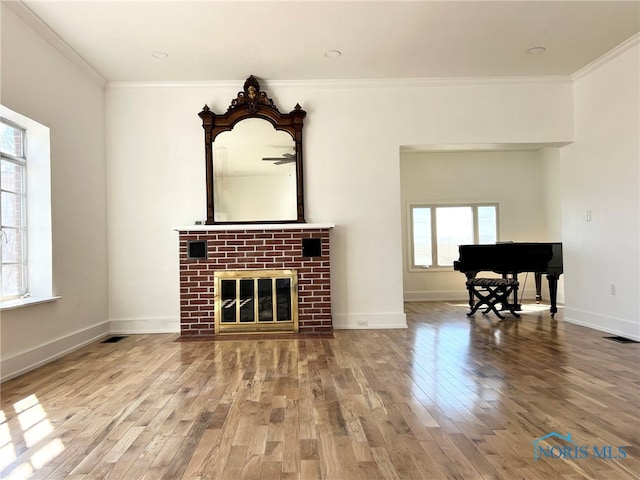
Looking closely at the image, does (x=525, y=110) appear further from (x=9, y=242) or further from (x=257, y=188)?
(x=9, y=242)

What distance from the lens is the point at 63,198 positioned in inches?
157

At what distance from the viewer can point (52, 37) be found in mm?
3795

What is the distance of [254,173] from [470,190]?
14.4ft

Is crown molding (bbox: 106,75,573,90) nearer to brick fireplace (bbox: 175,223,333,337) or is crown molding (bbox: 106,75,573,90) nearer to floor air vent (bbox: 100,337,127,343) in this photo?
brick fireplace (bbox: 175,223,333,337)

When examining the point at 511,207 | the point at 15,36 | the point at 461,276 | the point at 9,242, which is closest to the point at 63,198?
the point at 9,242

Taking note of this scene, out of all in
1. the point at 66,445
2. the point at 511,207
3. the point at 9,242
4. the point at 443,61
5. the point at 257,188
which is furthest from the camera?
the point at 511,207

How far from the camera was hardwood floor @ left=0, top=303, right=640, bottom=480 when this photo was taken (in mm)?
1788

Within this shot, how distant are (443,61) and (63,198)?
390 centimetres

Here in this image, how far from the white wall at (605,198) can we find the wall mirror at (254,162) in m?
3.13

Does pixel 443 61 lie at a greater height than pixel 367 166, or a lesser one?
greater

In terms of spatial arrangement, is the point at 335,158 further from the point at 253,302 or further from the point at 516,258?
the point at 516,258

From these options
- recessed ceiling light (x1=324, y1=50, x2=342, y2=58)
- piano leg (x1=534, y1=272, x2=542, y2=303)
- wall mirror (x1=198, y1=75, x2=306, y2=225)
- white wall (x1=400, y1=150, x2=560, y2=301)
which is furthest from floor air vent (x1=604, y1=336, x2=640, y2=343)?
recessed ceiling light (x1=324, y1=50, x2=342, y2=58)

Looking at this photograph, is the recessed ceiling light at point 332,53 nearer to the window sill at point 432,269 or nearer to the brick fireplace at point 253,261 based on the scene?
the brick fireplace at point 253,261

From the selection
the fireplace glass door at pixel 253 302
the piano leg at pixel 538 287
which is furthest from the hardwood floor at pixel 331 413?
the piano leg at pixel 538 287
